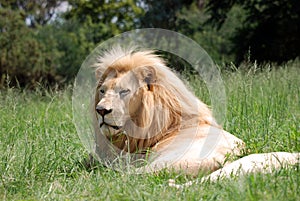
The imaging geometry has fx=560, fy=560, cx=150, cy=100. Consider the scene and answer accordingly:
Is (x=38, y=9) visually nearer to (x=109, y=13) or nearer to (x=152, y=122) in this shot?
(x=109, y=13)

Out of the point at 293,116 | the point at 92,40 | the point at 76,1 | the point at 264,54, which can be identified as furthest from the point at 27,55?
the point at 293,116

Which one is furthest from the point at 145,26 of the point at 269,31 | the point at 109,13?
the point at 109,13

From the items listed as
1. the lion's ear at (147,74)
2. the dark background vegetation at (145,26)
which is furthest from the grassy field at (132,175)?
the dark background vegetation at (145,26)

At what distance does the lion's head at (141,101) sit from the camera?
407cm

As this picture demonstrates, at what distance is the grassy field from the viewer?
3.13 metres

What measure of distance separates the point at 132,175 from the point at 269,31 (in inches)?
540

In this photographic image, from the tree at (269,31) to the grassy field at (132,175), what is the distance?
31.1 ft

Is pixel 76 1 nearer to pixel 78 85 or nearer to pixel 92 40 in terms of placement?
pixel 92 40

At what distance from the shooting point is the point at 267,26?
1672 centimetres

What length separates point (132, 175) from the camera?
3711 millimetres

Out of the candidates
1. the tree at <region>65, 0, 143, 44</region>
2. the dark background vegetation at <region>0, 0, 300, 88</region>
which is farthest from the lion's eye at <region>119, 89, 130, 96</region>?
the tree at <region>65, 0, 143, 44</region>

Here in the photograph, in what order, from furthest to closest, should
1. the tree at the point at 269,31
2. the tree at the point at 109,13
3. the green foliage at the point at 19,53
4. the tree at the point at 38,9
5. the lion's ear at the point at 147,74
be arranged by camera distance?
the tree at the point at 38,9 → the tree at the point at 109,13 → the green foliage at the point at 19,53 → the tree at the point at 269,31 → the lion's ear at the point at 147,74

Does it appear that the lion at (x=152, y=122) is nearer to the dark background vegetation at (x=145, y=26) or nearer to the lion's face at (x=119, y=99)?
the lion's face at (x=119, y=99)

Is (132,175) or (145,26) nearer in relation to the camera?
(132,175)
